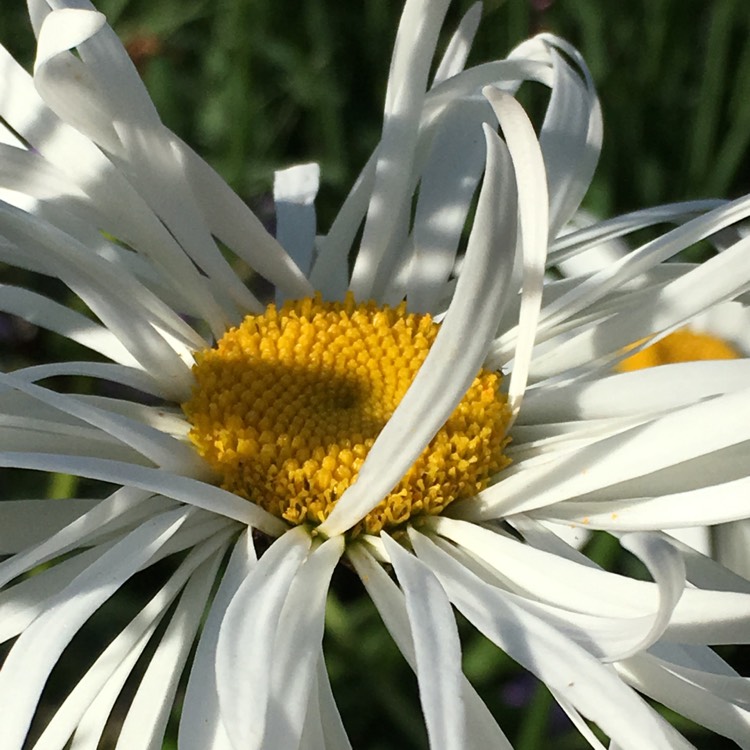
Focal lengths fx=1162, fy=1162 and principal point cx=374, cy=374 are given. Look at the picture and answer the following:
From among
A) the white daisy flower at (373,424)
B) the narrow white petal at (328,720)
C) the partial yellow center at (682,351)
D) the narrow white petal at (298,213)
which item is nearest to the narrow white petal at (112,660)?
the white daisy flower at (373,424)

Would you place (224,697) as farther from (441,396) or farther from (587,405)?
(587,405)

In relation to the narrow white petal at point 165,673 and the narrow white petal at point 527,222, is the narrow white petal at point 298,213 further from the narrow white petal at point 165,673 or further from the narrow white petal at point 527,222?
the narrow white petal at point 165,673

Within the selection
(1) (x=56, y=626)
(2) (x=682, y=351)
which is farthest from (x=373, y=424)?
(2) (x=682, y=351)

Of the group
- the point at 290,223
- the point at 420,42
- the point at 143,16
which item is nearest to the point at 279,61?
the point at 143,16

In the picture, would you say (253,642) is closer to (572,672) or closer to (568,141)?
(572,672)

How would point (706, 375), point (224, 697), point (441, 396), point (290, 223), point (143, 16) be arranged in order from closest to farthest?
point (224, 697)
point (441, 396)
point (706, 375)
point (290, 223)
point (143, 16)

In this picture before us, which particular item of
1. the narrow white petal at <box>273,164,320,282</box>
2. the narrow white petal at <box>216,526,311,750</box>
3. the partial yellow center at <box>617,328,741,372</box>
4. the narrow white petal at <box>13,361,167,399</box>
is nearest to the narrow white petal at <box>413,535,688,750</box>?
the narrow white petal at <box>216,526,311,750</box>
